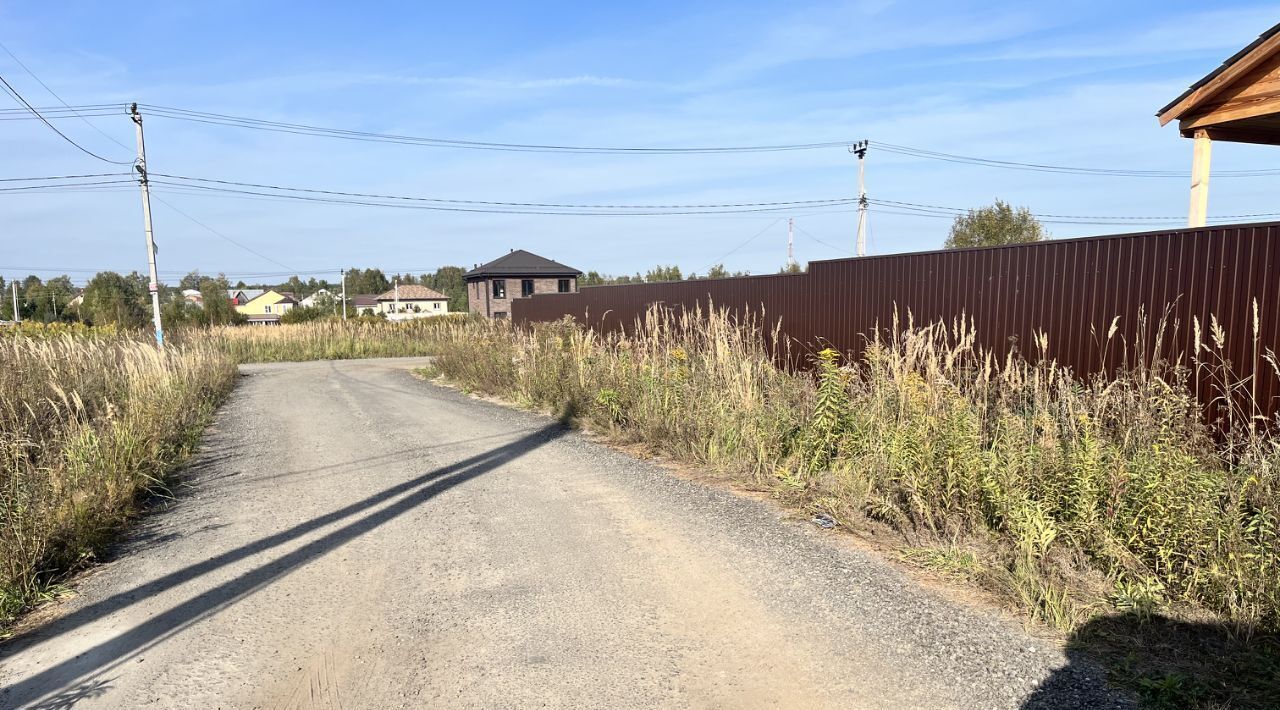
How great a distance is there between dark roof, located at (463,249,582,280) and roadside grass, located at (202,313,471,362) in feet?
72.1

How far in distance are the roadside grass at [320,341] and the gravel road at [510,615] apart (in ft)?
79.6

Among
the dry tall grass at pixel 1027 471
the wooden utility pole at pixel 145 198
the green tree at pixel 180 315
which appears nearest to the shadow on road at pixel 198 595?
the dry tall grass at pixel 1027 471

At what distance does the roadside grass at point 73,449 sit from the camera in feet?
14.3

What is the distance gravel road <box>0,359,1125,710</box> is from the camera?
119 inches

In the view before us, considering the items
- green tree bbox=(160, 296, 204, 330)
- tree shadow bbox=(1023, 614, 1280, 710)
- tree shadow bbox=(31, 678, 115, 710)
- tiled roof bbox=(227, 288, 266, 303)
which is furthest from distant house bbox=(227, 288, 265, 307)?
tree shadow bbox=(1023, 614, 1280, 710)

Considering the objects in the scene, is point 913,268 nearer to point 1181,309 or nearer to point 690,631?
point 1181,309

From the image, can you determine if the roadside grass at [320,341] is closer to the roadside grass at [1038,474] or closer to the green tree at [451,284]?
Result: the roadside grass at [1038,474]

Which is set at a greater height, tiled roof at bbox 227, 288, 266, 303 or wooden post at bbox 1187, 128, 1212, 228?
tiled roof at bbox 227, 288, 266, 303

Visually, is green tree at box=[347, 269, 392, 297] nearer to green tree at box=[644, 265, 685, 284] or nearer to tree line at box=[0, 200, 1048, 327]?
tree line at box=[0, 200, 1048, 327]

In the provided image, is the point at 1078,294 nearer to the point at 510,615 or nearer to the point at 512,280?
the point at 510,615

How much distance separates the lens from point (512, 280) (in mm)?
54844

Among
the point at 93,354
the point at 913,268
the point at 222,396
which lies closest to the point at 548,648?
the point at 913,268

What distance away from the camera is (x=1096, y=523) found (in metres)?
3.87

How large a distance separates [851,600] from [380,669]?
244 cm
